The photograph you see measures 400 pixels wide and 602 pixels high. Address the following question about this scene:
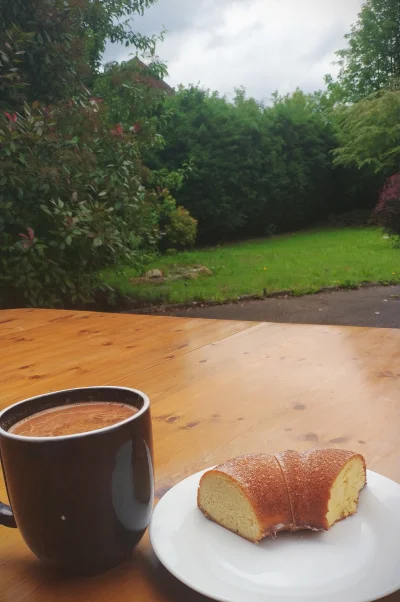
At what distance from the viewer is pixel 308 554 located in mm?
468

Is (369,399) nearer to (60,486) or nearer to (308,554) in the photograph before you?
(308,554)

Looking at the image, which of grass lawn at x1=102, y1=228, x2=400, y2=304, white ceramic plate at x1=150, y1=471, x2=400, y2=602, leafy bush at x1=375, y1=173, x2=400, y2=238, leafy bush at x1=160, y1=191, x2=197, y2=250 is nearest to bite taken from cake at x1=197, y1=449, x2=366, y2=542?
white ceramic plate at x1=150, y1=471, x2=400, y2=602

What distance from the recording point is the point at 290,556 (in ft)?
1.53

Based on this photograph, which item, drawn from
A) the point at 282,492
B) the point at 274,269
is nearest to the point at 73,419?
the point at 282,492

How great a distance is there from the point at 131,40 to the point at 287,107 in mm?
8224

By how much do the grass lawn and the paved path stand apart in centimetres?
28

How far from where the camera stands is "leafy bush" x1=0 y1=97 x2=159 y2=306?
3.52 meters

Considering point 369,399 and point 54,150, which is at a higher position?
point 54,150

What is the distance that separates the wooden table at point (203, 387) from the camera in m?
0.48

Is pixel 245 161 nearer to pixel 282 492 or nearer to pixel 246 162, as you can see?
pixel 246 162

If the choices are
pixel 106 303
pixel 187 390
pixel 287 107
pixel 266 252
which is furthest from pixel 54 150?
pixel 287 107

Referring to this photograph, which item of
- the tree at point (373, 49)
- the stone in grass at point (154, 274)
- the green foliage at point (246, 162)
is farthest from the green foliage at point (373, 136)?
the stone in grass at point (154, 274)

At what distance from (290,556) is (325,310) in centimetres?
465

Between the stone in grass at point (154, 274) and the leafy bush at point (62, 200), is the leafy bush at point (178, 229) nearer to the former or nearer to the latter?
the stone in grass at point (154, 274)
